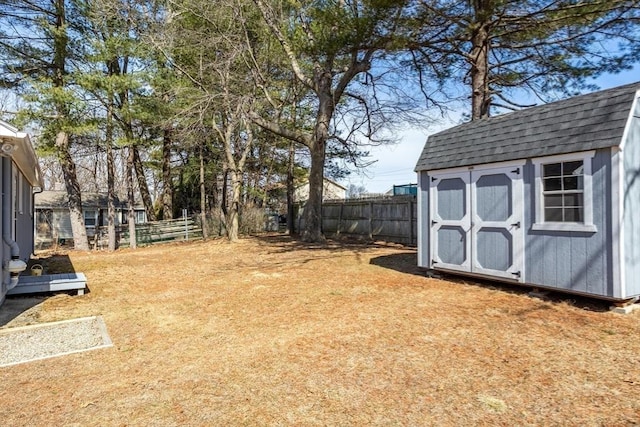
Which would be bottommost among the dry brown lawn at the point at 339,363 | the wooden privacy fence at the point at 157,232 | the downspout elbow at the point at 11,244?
the dry brown lawn at the point at 339,363

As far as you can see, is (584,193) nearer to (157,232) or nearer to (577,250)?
(577,250)

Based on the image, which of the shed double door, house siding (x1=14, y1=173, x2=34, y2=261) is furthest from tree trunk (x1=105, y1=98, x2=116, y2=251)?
the shed double door

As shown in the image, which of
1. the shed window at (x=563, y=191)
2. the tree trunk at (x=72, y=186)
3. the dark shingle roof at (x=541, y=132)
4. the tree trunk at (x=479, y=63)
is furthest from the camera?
the tree trunk at (x=72, y=186)

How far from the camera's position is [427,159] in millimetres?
7469

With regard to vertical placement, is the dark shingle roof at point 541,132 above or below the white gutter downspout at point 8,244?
above

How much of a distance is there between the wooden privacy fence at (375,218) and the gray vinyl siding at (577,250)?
6458 millimetres

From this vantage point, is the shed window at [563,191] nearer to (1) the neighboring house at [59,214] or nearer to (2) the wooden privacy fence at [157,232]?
(2) the wooden privacy fence at [157,232]

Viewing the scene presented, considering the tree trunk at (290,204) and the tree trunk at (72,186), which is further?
the tree trunk at (290,204)

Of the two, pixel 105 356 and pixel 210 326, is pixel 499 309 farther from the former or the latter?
pixel 105 356

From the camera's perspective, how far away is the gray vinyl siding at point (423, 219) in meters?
7.46

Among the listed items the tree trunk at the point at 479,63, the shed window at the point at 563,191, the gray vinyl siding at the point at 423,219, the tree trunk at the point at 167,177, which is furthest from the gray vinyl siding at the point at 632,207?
the tree trunk at the point at 167,177

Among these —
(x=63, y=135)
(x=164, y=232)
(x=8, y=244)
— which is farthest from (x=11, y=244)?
(x=164, y=232)

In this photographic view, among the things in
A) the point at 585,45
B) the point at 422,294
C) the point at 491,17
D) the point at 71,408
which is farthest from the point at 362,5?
the point at 71,408

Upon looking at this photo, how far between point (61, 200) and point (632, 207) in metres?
26.6
